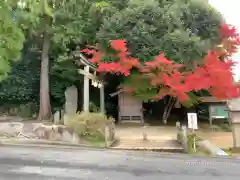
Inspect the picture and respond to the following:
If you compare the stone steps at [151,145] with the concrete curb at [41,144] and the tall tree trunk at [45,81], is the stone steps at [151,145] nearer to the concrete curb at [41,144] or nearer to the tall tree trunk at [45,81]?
the concrete curb at [41,144]


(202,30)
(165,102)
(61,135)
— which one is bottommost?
(61,135)

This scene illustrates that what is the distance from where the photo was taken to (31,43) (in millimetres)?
23922

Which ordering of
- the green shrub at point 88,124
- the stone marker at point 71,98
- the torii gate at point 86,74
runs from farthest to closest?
the stone marker at point 71,98 < the torii gate at point 86,74 < the green shrub at point 88,124

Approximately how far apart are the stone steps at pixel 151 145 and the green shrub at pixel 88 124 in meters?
1.00

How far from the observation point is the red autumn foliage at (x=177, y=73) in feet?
61.7

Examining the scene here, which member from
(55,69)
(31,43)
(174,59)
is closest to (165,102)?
(174,59)

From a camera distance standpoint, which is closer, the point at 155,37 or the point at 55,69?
the point at 155,37

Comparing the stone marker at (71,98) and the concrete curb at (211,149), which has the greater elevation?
the stone marker at (71,98)

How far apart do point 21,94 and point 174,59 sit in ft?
38.7

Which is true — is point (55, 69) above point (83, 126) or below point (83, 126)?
above

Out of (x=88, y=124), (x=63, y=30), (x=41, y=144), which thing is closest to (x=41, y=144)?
(x=41, y=144)

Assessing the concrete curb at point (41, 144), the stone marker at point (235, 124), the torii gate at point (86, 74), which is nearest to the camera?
the concrete curb at point (41, 144)

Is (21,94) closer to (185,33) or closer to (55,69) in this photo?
(55,69)

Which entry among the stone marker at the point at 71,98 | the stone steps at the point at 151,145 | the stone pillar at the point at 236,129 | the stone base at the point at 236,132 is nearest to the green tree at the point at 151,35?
the stone marker at the point at 71,98
